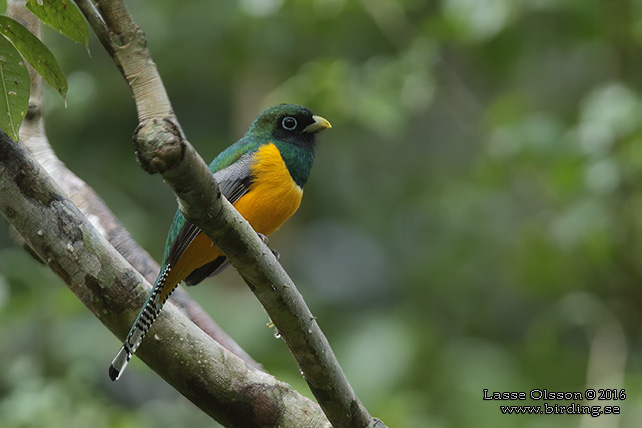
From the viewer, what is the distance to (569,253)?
5969 millimetres

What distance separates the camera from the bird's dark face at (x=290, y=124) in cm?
431

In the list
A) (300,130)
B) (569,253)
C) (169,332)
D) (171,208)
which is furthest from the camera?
(171,208)

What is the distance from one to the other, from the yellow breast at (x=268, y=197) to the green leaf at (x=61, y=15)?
1.66m

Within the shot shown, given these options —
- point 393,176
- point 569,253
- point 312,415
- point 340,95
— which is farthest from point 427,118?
point 312,415

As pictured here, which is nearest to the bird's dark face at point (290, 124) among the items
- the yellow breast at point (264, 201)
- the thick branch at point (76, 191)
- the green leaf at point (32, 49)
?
the yellow breast at point (264, 201)

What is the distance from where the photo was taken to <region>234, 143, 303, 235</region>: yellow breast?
382 cm

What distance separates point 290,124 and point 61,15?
2204 millimetres

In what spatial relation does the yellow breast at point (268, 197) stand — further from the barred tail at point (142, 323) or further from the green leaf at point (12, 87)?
the green leaf at point (12, 87)

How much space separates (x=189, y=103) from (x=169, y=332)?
6298 millimetres

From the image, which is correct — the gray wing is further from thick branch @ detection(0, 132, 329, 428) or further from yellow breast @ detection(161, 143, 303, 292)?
thick branch @ detection(0, 132, 329, 428)

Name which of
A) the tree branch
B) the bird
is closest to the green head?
the bird

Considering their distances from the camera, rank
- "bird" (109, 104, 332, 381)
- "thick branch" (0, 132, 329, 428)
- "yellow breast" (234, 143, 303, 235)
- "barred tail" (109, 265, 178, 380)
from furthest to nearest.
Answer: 1. "yellow breast" (234, 143, 303, 235)
2. "bird" (109, 104, 332, 381)
3. "barred tail" (109, 265, 178, 380)
4. "thick branch" (0, 132, 329, 428)

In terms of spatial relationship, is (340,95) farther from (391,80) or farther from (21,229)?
(21,229)

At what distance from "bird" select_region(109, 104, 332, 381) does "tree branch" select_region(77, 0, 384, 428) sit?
2.61 ft
